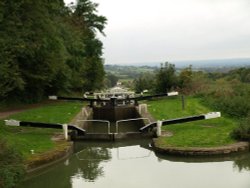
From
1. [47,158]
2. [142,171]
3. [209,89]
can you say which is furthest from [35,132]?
[209,89]

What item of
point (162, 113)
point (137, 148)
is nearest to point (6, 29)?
point (137, 148)

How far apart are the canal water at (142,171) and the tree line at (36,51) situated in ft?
15.8

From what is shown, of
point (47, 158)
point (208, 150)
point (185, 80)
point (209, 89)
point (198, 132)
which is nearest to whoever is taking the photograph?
point (47, 158)

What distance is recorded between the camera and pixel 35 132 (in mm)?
17031

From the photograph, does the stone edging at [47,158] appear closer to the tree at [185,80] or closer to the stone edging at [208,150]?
the stone edging at [208,150]

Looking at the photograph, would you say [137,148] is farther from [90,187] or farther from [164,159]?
[90,187]

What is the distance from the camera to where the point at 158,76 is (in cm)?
3272

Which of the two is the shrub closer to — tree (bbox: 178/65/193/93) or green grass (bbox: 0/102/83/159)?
green grass (bbox: 0/102/83/159)

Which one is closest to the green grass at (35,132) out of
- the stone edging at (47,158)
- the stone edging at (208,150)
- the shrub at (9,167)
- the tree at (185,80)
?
the stone edging at (47,158)

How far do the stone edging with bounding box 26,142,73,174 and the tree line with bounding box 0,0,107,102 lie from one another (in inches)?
149

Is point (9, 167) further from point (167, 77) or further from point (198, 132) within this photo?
point (167, 77)

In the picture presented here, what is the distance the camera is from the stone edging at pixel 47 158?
12.4m

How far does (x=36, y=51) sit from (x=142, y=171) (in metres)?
13.1

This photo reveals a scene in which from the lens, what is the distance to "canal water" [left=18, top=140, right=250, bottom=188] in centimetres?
1146
